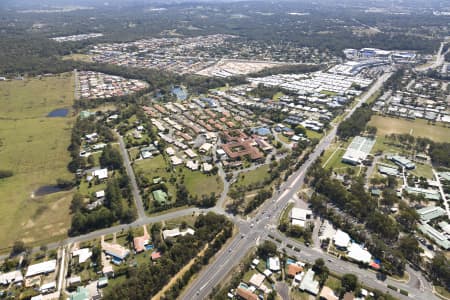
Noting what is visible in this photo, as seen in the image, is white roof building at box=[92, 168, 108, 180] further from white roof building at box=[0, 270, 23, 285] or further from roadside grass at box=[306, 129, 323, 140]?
roadside grass at box=[306, 129, 323, 140]

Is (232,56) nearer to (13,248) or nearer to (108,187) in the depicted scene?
(108,187)

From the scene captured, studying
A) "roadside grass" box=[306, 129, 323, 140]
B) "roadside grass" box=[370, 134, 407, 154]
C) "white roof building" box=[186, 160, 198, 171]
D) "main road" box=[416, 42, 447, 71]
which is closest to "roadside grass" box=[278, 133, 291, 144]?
"roadside grass" box=[306, 129, 323, 140]

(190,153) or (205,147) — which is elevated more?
(205,147)

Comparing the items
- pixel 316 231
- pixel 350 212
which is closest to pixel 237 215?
pixel 316 231

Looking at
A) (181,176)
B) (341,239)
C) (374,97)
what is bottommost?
(181,176)

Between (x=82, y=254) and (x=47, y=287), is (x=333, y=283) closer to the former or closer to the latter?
(x=82, y=254)

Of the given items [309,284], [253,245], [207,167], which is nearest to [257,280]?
[253,245]
